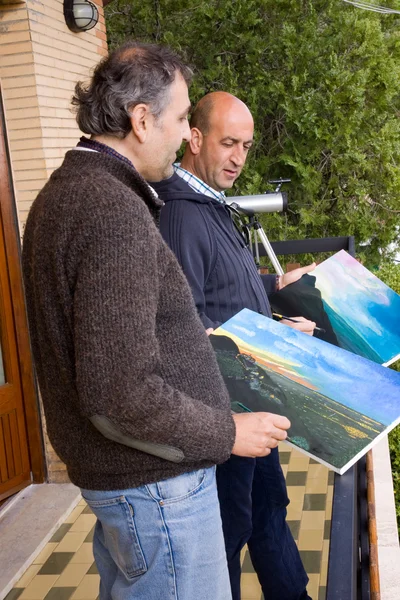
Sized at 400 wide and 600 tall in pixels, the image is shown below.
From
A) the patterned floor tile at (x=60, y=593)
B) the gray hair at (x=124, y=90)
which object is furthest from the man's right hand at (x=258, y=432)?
the patterned floor tile at (x=60, y=593)

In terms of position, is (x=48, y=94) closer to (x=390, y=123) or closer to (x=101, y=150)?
(x=101, y=150)

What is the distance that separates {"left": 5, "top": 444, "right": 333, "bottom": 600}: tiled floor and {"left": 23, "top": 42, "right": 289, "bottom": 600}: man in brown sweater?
1932 mm

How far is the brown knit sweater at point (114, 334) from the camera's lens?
1466 mm

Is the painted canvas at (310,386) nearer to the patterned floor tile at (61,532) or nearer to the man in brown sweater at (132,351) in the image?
the man in brown sweater at (132,351)

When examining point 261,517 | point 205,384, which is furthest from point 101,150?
point 261,517

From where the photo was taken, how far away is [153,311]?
1.50m

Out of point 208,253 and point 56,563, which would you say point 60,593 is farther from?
point 208,253

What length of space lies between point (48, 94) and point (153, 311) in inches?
138

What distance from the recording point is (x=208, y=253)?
2344 millimetres

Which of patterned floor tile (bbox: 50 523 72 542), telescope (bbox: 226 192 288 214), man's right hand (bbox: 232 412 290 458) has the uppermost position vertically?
telescope (bbox: 226 192 288 214)

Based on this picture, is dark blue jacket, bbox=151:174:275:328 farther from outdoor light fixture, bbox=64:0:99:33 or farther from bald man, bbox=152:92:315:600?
outdoor light fixture, bbox=64:0:99:33

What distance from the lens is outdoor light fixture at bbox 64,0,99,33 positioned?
4.98 metres

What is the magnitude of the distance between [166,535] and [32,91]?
3.48 m

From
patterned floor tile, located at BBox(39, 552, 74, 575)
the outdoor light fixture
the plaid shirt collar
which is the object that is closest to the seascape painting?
the plaid shirt collar
